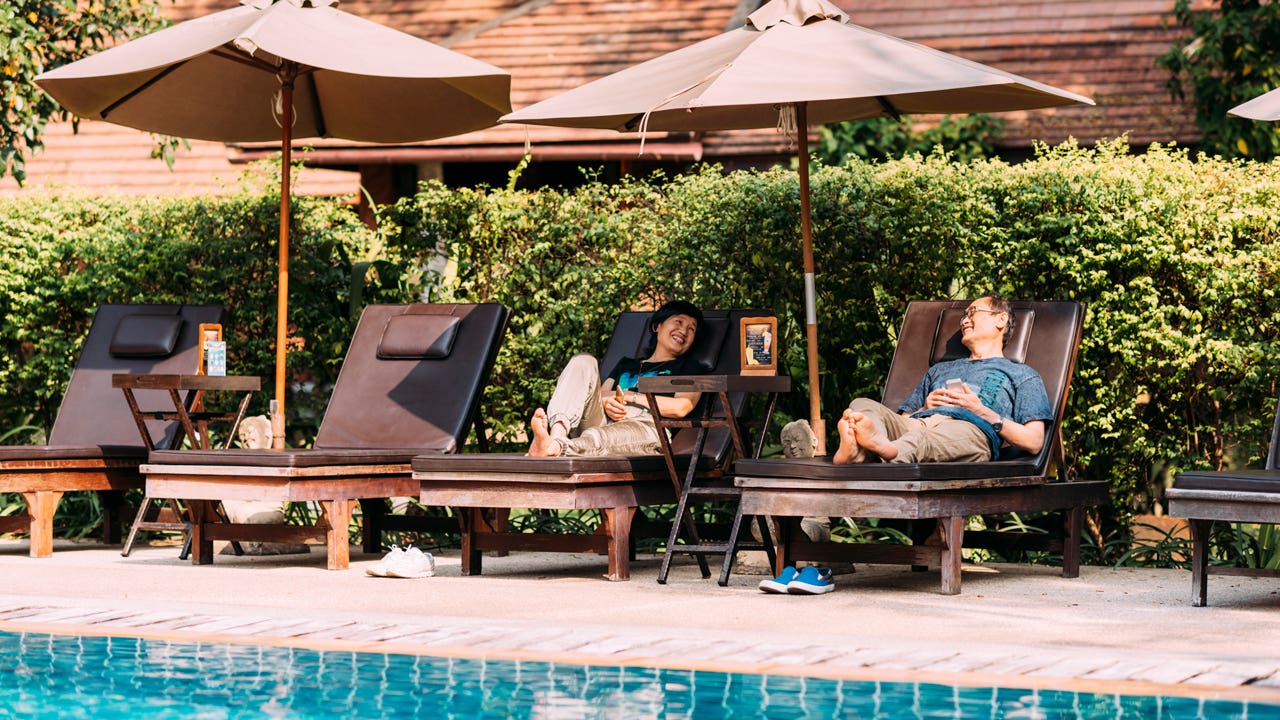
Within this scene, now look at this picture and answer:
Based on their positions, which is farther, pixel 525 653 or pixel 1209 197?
pixel 1209 197

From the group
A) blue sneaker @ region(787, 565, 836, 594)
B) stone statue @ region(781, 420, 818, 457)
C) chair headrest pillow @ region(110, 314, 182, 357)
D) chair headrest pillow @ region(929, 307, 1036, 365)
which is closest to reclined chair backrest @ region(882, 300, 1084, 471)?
chair headrest pillow @ region(929, 307, 1036, 365)

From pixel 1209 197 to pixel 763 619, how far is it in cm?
366

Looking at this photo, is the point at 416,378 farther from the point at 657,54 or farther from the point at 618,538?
the point at 657,54

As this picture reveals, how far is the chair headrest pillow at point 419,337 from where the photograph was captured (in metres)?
8.59

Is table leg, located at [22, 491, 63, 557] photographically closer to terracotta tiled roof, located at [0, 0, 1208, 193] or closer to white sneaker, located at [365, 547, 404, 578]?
white sneaker, located at [365, 547, 404, 578]

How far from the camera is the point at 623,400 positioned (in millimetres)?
8047

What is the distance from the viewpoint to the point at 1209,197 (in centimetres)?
822

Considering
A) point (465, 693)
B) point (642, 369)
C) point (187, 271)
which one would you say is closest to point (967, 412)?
point (642, 369)

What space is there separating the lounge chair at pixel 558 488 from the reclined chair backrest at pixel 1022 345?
69 centimetres

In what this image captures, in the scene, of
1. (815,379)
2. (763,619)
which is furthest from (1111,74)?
(763,619)

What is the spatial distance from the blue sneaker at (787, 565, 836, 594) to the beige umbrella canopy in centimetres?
240

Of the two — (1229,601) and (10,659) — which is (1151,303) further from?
(10,659)

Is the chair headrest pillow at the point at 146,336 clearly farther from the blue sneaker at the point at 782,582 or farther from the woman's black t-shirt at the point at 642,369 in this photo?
the blue sneaker at the point at 782,582

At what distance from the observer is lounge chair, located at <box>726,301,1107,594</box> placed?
654cm
